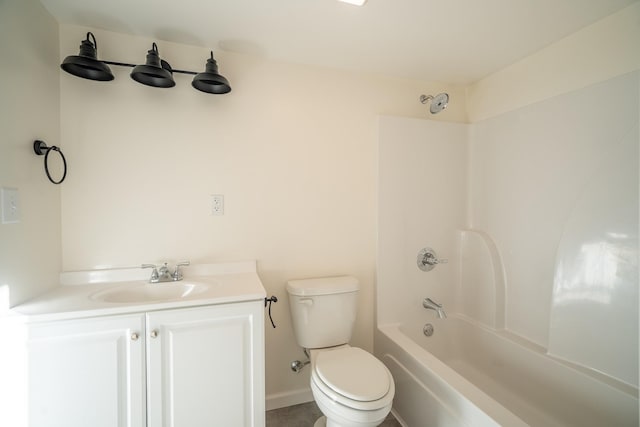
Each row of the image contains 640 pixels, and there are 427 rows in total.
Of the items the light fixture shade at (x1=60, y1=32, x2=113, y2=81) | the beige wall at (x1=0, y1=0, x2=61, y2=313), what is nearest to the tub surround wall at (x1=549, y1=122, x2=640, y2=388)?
the light fixture shade at (x1=60, y1=32, x2=113, y2=81)

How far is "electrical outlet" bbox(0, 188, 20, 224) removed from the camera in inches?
40.6

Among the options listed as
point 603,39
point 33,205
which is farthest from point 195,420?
point 603,39

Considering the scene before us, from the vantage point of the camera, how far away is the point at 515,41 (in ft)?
5.04

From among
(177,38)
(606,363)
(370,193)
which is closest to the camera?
(606,363)

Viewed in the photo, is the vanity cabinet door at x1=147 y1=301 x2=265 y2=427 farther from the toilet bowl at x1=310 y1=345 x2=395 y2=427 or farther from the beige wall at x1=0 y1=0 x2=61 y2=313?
the beige wall at x1=0 y1=0 x2=61 y2=313

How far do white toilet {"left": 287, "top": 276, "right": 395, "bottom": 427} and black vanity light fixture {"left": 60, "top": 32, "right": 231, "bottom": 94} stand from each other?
1200mm

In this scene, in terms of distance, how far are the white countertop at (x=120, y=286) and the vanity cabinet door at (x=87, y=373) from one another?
0.04 meters

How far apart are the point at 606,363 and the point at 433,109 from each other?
163 cm

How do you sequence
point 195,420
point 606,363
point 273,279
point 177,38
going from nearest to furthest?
1. point 195,420
2. point 606,363
3. point 177,38
4. point 273,279

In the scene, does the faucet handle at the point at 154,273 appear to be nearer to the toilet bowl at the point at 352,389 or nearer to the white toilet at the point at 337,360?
the white toilet at the point at 337,360

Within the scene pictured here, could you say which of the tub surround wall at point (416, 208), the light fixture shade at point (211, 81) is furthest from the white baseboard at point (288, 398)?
the light fixture shade at point (211, 81)

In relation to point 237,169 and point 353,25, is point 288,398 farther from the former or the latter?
point 353,25

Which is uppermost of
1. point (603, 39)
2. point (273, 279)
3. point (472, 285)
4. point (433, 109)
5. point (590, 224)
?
point (603, 39)

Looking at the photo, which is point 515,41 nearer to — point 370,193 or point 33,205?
point 370,193
